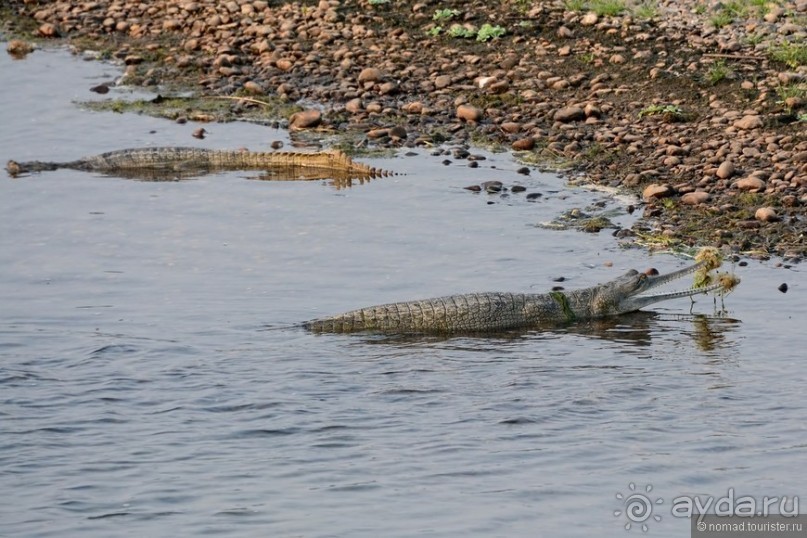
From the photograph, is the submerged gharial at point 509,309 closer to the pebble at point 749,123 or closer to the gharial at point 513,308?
the gharial at point 513,308

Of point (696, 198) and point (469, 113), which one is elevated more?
point (469, 113)

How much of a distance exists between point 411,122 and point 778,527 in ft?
31.3

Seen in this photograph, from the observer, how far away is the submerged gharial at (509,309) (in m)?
10.1

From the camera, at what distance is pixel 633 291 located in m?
10.5

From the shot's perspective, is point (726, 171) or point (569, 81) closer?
point (726, 171)

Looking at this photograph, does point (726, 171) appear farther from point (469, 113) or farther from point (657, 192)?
point (469, 113)

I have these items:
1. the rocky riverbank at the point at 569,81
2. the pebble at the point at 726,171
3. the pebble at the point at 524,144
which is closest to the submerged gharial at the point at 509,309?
the rocky riverbank at the point at 569,81

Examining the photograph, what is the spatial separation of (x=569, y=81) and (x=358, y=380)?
7482 millimetres

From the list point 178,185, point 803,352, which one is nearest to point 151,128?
point 178,185

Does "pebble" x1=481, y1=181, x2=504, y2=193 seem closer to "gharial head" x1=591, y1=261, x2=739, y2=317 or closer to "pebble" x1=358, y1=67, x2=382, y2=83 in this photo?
"gharial head" x1=591, y1=261, x2=739, y2=317

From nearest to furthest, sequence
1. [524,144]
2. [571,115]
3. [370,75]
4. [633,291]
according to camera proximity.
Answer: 1. [633,291]
2. [524,144]
3. [571,115]
4. [370,75]

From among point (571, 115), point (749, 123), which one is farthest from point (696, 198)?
point (571, 115)

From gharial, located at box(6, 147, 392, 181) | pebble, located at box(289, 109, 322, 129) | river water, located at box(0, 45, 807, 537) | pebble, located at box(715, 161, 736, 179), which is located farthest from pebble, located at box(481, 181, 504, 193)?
pebble, located at box(289, 109, 322, 129)

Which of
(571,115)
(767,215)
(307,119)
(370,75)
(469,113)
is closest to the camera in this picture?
(767,215)
